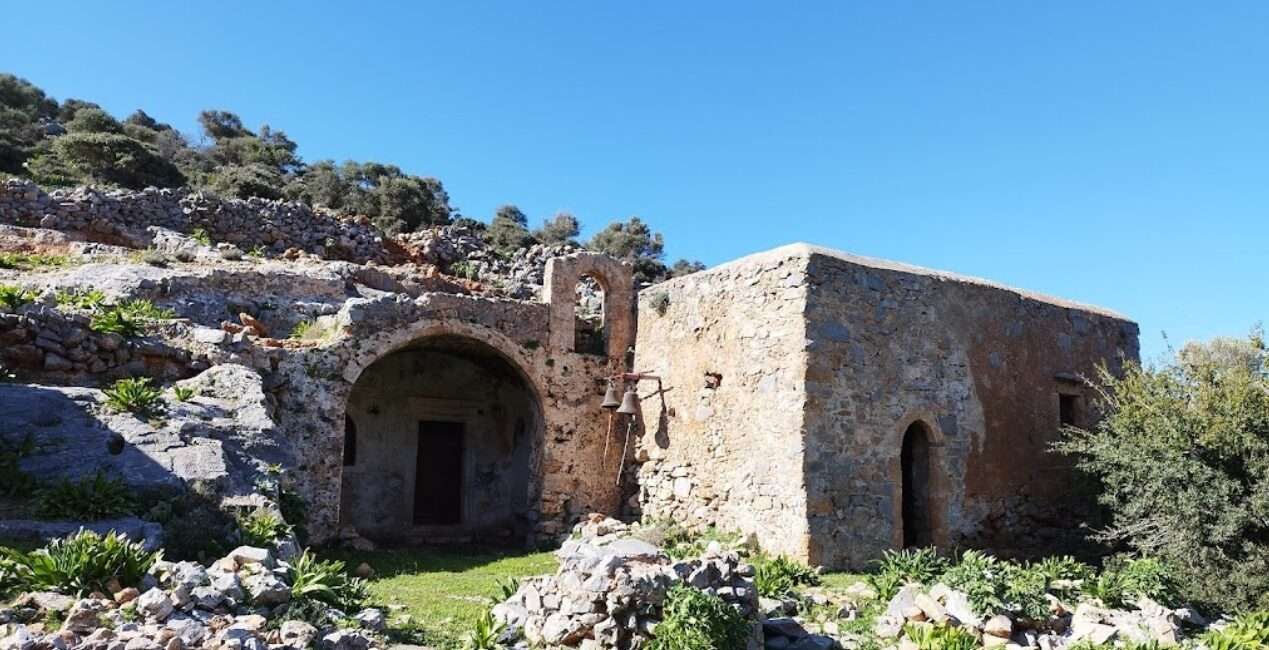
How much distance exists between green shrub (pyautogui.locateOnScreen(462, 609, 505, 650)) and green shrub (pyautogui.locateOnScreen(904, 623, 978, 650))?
360 centimetres

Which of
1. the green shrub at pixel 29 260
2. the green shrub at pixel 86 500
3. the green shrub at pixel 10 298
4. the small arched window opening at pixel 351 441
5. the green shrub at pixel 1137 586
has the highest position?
the green shrub at pixel 29 260

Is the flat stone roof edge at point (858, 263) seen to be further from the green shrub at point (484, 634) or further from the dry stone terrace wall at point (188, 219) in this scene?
the dry stone terrace wall at point (188, 219)

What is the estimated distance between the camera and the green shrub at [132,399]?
8.78m

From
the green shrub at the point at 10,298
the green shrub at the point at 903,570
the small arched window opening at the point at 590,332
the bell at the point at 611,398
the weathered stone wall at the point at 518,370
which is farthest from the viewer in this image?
the small arched window opening at the point at 590,332

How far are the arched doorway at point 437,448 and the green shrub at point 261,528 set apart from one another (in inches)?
272

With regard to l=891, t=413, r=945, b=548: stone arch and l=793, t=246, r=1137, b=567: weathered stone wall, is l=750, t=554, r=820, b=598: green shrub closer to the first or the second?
l=793, t=246, r=1137, b=567: weathered stone wall

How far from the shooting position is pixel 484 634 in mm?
6785

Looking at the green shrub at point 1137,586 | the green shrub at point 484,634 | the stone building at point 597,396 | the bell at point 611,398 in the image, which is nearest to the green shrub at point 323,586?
the green shrub at point 484,634

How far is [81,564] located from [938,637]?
6.61 m

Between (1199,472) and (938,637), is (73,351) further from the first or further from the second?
(1199,472)

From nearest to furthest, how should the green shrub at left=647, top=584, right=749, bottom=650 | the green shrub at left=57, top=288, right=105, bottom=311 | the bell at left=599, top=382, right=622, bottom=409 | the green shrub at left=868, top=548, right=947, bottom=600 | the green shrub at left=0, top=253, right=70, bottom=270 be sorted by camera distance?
the green shrub at left=647, top=584, right=749, bottom=650 < the green shrub at left=868, top=548, right=947, bottom=600 < the green shrub at left=57, top=288, right=105, bottom=311 < the bell at left=599, top=382, right=622, bottom=409 < the green shrub at left=0, top=253, right=70, bottom=270

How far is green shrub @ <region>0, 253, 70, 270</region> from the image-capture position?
14.8 m

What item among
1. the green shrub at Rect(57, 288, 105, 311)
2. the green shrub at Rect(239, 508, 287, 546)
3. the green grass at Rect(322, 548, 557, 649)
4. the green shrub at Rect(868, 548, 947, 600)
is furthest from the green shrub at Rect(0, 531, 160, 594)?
the green shrub at Rect(868, 548, 947, 600)

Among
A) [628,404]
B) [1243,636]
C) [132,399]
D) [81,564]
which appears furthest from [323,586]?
[1243,636]
